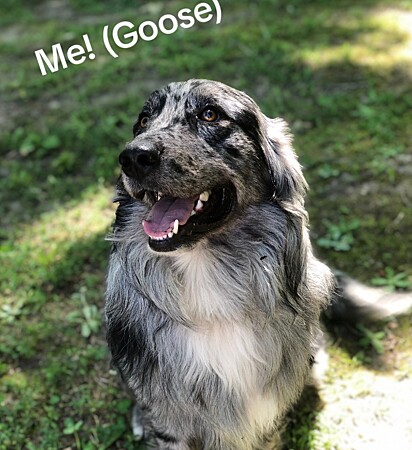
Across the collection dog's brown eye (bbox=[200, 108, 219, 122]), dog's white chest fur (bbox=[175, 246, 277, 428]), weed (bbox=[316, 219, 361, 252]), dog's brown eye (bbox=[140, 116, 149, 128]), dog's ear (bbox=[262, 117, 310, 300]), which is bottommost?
weed (bbox=[316, 219, 361, 252])

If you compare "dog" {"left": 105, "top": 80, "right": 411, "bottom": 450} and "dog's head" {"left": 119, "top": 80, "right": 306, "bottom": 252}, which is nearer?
"dog's head" {"left": 119, "top": 80, "right": 306, "bottom": 252}

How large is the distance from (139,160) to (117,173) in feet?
9.30

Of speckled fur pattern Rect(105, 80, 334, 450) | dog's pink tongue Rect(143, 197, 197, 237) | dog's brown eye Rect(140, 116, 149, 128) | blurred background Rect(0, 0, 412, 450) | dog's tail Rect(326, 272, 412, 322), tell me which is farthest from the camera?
dog's tail Rect(326, 272, 412, 322)

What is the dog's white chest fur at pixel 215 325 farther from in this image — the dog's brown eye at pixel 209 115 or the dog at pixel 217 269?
the dog's brown eye at pixel 209 115


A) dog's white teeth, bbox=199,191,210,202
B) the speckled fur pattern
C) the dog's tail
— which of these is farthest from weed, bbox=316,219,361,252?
dog's white teeth, bbox=199,191,210,202

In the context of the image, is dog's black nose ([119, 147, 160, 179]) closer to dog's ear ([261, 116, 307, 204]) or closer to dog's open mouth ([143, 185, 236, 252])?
dog's open mouth ([143, 185, 236, 252])

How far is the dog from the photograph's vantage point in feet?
8.66

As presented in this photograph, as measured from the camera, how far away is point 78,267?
4.41m

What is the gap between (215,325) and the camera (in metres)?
2.68

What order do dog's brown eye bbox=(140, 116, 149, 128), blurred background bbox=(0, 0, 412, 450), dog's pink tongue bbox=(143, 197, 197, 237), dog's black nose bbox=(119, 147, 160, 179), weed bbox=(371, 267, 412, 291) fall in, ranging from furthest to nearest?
weed bbox=(371, 267, 412, 291)
blurred background bbox=(0, 0, 412, 450)
dog's brown eye bbox=(140, 116, 149, 128)
dog's pink tongue bbox=(143, 197, 197, 237)
dog's black nose bbox=(119, 147, 160, 179)

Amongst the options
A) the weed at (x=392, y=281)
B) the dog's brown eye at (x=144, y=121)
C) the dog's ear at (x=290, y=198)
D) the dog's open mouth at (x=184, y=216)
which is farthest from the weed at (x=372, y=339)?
the dog's brown eye at (x=144, y=121)

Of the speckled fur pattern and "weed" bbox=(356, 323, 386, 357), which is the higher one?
the speckled fur pattern

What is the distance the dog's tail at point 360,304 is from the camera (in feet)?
12.0

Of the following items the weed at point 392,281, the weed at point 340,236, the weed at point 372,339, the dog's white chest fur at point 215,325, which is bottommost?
the weed at point 372,339
